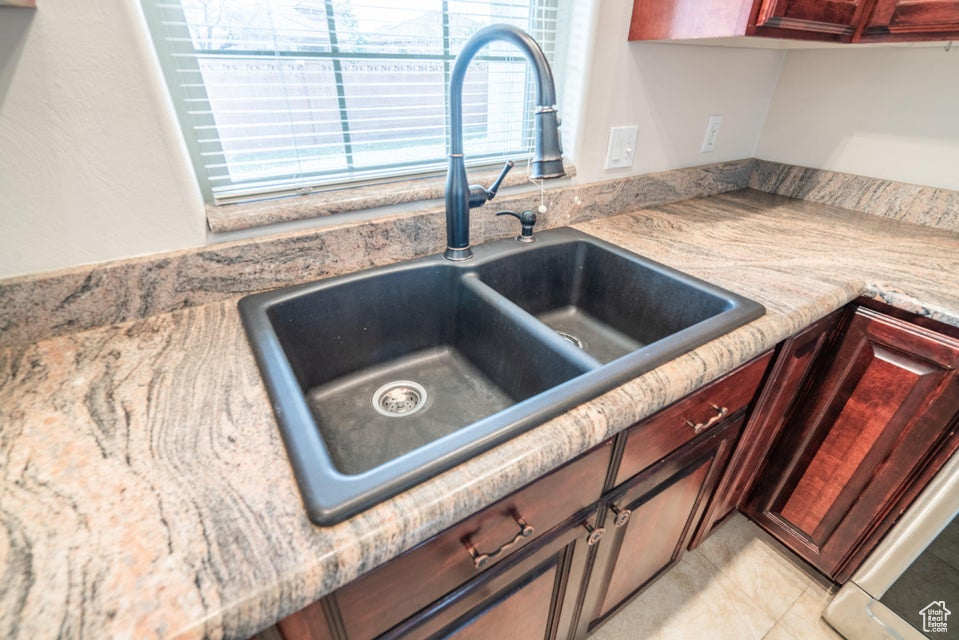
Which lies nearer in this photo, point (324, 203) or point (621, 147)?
point (324, 203)

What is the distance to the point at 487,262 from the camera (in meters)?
0.94

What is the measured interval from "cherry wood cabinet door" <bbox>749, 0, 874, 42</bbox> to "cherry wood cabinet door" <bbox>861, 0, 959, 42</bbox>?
0.03m

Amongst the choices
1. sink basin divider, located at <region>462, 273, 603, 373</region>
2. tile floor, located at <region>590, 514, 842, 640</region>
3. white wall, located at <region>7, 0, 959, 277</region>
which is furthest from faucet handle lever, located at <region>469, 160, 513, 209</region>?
tile floor, located at <region>590, 514, 842, 640</region>

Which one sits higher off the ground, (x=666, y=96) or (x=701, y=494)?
(x=666, y=96)

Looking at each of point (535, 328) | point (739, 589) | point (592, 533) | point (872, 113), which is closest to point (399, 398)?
point (535, 328)

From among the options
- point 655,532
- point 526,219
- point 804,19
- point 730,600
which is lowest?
point 730,600

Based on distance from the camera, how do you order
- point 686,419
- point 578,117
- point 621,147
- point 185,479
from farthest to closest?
point 621,147
point 578,117
point 686,419
point 185,479

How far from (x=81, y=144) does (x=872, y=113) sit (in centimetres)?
192

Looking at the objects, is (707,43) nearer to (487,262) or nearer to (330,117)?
(487,262)

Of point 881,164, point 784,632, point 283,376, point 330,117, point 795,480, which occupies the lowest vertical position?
point 784,632

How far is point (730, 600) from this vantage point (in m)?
1.19

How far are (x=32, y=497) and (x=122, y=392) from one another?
0.17 metres

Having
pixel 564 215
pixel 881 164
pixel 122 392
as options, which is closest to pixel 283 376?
pixel 122 392

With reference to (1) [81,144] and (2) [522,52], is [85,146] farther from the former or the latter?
(2) [522,52]
